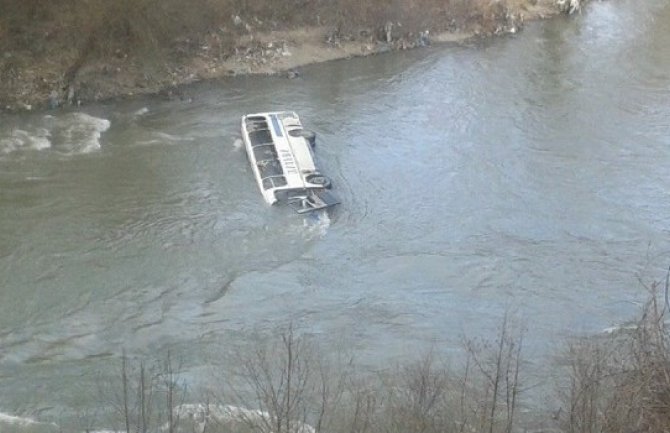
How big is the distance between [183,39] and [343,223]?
11.9m

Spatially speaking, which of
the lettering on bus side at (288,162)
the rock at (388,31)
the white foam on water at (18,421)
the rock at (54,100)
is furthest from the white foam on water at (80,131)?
the rock at (388,31)

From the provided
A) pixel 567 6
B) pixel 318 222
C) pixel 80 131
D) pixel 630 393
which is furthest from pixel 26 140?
pixel 567 6

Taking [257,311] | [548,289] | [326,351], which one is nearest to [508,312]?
[548,289]

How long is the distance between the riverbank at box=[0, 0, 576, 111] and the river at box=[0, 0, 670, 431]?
1014 millimetres

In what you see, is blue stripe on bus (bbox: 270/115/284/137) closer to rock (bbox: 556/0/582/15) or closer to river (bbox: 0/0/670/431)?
river (bbox: 0/0/670/431)

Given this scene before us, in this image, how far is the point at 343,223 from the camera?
21.1 meters

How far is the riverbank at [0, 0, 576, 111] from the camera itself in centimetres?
2695

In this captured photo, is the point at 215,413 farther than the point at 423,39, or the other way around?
the point at 423,39

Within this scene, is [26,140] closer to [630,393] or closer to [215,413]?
[215,413]

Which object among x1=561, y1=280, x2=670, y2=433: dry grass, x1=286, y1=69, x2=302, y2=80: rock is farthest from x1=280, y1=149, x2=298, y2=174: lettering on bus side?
x1=561, y1=280, x2=670, y2=433: dry grass

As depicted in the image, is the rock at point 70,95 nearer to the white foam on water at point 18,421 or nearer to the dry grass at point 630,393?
the white foam on water at point 18,421

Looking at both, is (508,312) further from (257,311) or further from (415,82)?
(415,82)

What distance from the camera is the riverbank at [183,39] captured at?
26953 mm

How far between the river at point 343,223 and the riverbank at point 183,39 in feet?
3.33
